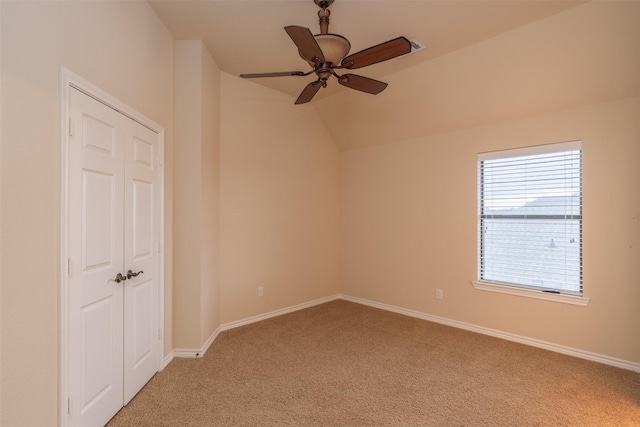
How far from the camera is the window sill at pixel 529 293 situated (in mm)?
3076

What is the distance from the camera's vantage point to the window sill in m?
3.08

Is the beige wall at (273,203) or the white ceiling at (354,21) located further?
the beige wall at (273,203)

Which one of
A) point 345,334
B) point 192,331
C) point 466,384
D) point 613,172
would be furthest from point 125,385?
point 613,172

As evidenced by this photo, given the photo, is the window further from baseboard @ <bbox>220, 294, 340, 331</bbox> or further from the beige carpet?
baseboard @ <bbox>220, 294, 340, 331</bbox>

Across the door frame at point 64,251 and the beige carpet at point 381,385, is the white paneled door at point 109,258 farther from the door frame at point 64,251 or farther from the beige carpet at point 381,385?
the beige carpet at point 381,385

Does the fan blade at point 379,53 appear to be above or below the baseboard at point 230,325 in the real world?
above

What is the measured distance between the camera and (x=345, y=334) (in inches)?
145

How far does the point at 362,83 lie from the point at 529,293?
2829mm

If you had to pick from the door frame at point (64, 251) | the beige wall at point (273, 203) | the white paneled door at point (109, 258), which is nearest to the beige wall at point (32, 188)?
the door frame at point (64, 251)

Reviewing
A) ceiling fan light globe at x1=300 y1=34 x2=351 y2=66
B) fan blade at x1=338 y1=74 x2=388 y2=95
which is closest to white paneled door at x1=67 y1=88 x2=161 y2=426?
ceiling fan light globe at x1=300 y1=34 x2=351 y2=66

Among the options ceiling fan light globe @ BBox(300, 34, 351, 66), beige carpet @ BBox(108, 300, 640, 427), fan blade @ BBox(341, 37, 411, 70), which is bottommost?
beige carpet @ BBox(108, 300, 640, 427)

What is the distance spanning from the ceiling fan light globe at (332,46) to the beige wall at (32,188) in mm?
1406

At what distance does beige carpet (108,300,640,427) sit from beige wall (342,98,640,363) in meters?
0.33

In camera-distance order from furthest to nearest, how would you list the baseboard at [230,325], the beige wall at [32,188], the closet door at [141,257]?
the baseboard at [230,325], the closet door at [141,257], the beige wall at [32,188]
